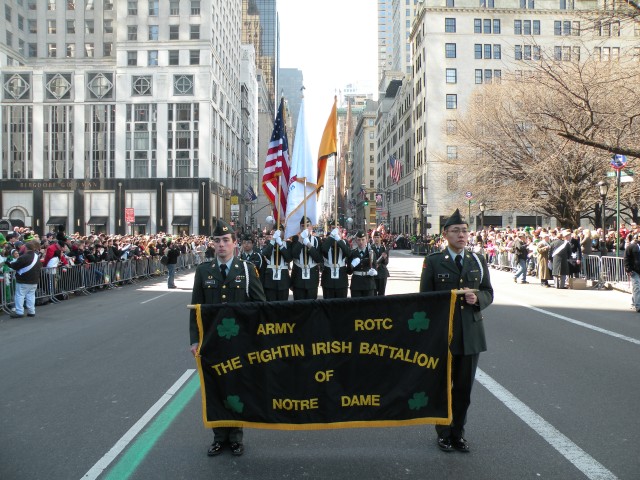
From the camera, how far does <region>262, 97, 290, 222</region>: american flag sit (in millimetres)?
11508

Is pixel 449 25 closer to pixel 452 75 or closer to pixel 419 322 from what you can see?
pixel 452 75

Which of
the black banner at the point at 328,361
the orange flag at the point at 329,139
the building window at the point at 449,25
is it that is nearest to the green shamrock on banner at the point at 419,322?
the black banner at the point at 328,361

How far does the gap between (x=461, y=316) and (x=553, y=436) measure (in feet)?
4.73

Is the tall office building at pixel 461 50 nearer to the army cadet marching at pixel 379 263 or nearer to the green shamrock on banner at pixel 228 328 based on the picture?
the army cadet marching at pixel 379 263

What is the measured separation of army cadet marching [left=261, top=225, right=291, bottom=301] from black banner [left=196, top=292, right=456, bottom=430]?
5.34 meters

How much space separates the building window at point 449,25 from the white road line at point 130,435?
64.0 m

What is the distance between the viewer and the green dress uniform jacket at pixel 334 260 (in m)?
10.3

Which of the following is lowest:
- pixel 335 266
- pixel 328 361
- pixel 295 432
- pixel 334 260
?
pixel 295 432

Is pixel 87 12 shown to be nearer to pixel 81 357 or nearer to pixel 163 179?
pixel 163 179

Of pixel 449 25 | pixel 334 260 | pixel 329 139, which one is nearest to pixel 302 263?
pixel 334 260

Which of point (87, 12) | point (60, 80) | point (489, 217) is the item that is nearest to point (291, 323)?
point (489, 217)

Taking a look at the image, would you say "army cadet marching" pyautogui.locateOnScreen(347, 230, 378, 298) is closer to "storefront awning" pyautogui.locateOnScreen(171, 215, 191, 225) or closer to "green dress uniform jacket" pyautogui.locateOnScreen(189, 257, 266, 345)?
"green dress uniform jacket" pyautogui.locateOnScreen(189, 257, 266, 345)

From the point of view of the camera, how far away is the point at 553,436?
512 cm

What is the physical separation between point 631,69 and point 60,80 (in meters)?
59.2
